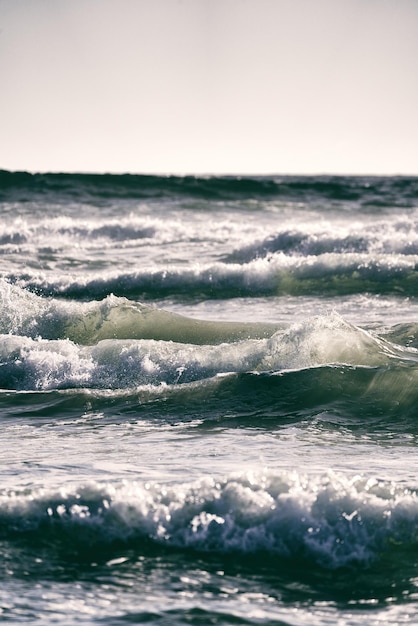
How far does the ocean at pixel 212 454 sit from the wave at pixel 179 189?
64.2 ft

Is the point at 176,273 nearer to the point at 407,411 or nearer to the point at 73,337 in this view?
the point at 73,337

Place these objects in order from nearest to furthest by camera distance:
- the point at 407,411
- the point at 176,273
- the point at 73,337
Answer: the point at 407,411 → the point at 73,337 → the point at 176,273

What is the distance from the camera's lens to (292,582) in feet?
17.6

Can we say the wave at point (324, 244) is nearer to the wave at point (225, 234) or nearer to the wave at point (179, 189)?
the wave at point (225, 234)

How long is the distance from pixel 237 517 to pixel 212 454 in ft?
4.41

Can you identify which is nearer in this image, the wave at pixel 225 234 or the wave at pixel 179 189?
the wave at pixel 225 234

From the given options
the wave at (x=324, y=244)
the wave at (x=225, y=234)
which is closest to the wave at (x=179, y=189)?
the wave at (x=225, y=234)

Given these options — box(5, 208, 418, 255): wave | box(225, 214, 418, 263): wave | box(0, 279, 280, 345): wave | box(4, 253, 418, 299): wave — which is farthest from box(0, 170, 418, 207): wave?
box(0, 279, 280, 345): wave

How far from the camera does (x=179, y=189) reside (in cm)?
3947

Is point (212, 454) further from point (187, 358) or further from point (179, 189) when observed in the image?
point (179, 189)

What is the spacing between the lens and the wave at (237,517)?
5.67 meters

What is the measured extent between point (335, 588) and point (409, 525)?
2.38 feet

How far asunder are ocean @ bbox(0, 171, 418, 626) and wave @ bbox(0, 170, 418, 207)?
19559 millimetres

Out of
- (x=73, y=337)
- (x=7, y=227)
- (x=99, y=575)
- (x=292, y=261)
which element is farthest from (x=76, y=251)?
(x=99, y=575)
